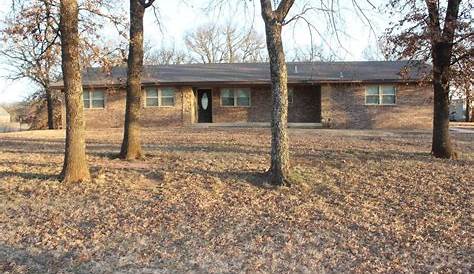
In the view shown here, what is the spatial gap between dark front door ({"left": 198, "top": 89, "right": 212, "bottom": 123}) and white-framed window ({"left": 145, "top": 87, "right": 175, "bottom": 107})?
1.97 meters

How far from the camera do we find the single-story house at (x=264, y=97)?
23.6 meters

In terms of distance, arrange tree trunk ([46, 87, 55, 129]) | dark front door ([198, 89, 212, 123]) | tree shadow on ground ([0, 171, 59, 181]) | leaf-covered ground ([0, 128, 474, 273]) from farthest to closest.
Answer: tree trunk ([46, 87, 55, 129]) → dark front door ([198, 89, 212, 123]) → tree shadow on ground ([0, 171, 59, 181]) → leaf-covered ground ([0, 128, 474, 273])

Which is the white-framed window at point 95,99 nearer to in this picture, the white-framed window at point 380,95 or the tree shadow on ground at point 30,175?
the white-framed window at point 380,95

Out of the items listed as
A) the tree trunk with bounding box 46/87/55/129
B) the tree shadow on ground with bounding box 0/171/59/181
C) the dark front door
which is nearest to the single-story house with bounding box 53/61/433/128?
the dark front door

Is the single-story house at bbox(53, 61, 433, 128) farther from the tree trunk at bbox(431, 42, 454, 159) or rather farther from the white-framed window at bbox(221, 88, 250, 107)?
the tree trunk at bbox(431, 42, 454, 159)

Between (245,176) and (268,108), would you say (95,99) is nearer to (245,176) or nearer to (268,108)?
(268,108)

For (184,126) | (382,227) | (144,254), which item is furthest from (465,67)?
(184,126)

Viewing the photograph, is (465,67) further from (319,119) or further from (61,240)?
(319,119)

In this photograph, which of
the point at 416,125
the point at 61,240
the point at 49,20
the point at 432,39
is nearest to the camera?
the point at 61,240

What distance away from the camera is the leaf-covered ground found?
5.30m

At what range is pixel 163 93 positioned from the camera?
2466 centimetres

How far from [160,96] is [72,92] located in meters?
16.1

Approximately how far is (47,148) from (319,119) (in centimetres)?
1489

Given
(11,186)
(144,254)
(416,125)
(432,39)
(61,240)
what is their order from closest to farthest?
1. (144,254)
2. (61,240)
3. (11,186)
4. (432,39)
5. (416,125)
